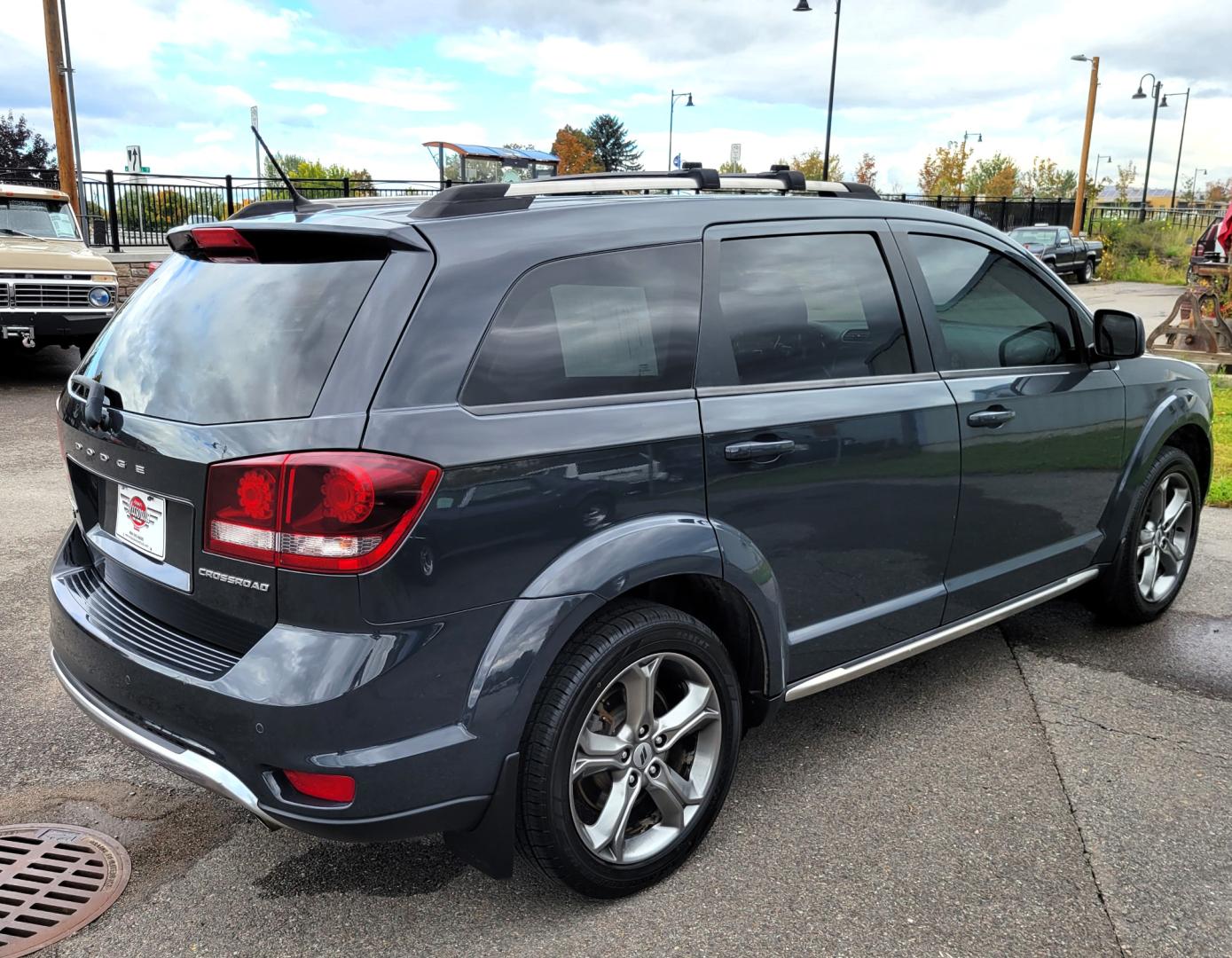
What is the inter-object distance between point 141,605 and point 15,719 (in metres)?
1.56

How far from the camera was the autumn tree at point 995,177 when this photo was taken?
65.3 meters

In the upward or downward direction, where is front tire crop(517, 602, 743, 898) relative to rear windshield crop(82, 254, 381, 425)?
downward

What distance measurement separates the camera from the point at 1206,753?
354cm

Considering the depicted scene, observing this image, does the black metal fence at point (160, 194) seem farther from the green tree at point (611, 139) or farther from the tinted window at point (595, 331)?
the green tree at point (611, 139)

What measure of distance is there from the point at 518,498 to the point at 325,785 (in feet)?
2.43

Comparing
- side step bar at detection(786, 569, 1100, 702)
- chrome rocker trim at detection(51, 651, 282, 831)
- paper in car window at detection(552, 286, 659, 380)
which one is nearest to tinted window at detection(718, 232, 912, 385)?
paper in car window at detection(552, 286, 659, 380)

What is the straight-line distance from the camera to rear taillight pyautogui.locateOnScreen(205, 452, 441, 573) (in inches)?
85.4

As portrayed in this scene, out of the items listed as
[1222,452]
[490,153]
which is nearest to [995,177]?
[490,153]

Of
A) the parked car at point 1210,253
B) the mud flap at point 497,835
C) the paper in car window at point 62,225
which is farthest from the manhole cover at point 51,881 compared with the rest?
the parked car at point 1210,253

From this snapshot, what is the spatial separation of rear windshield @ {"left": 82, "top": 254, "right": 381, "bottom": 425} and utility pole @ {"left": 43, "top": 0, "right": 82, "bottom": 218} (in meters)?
16.6

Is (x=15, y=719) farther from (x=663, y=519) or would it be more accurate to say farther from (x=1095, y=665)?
(x=1095, y=665)

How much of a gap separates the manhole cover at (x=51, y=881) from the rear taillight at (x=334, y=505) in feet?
3.90

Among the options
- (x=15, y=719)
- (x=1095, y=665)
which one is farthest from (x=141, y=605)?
(x=1095, y=665)

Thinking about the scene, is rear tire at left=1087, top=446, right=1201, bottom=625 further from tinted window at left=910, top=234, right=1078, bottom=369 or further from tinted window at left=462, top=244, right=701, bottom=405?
tinted window at left=462, top=244, right=701, bottom=405
